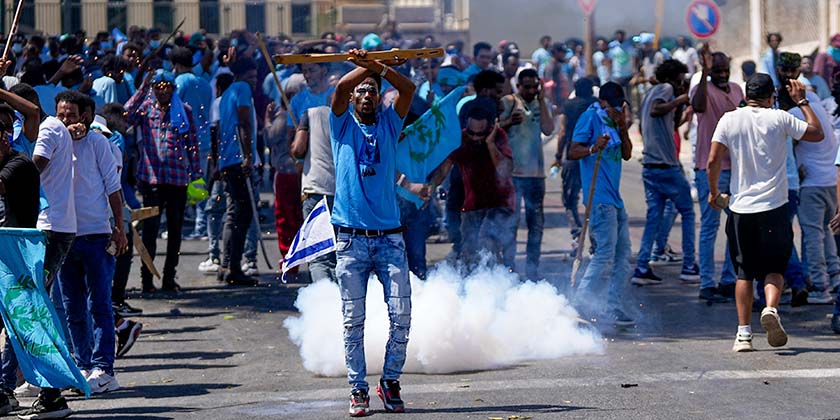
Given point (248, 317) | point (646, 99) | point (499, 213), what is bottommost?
point (248, 317)

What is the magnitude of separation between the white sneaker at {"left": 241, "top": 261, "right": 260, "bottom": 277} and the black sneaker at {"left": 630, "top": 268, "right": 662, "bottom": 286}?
3446 millimetres

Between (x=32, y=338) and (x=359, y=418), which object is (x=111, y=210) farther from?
(x=359, y=418)

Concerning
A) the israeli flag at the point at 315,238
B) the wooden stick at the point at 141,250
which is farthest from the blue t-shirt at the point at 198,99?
the israeli flag at the point at 315,238

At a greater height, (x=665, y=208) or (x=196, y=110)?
(x=196, y=110)

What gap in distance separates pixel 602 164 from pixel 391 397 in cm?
350

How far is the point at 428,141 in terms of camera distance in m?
10.2

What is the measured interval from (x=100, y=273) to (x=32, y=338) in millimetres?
1033

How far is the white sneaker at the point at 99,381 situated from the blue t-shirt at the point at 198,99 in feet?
17.4

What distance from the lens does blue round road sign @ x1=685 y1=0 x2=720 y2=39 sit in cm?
1788

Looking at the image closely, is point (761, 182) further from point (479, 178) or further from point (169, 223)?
point (169, 223)

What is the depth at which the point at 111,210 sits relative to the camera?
8742mm

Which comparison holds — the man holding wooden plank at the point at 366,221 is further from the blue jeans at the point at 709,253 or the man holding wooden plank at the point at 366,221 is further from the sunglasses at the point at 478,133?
the blue jeans at the point at 709,253

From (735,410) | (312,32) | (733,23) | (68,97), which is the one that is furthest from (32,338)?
(312,32)

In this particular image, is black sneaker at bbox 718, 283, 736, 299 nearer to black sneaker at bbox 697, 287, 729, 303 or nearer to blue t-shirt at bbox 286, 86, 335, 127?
black sneaker at bbox 697, 287, 729, 303
